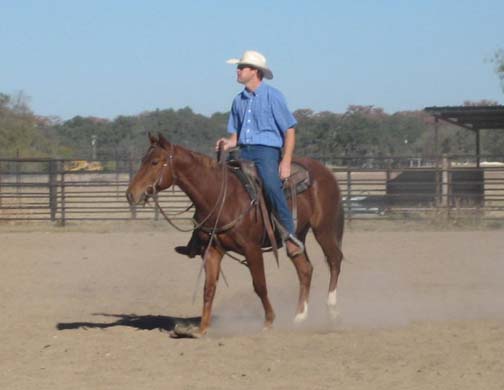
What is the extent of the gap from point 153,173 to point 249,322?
70.1 inches

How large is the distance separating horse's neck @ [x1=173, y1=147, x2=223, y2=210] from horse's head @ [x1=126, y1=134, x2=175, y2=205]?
0.10 meters

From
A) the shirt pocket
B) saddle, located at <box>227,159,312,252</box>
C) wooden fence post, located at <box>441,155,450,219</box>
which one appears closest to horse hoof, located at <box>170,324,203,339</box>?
saddle, located at <box>227,159,312,252</box>

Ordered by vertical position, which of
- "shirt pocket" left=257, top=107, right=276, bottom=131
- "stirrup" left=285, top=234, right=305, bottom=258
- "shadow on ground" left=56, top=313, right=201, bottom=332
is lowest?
"shadow on ground" left=56, top=313, right=201, bottom=332

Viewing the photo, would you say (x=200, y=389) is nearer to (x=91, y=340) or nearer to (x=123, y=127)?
(x=91, y=340)

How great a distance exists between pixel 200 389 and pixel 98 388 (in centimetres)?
61

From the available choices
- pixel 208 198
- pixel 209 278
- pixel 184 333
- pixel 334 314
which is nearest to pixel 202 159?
pixel 208 198

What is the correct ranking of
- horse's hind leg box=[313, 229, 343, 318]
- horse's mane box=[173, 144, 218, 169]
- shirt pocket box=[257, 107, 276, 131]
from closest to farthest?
horse's mane box=[173, 144, 218, 169] → shirt pocket box=[257, 107, 276, 131] → horse's hind leg box=[313, 229, 343, 318]

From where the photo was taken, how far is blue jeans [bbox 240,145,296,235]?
311 inches

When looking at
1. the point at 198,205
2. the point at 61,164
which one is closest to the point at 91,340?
the point at 198,205

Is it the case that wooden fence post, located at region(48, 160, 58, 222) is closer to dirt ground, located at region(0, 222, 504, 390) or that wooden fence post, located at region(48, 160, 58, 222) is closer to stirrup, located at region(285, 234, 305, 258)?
dirt ground, located at region(0, 222, 504, 390)

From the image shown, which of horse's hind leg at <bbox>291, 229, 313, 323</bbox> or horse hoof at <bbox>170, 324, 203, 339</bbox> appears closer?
horse hoof at <bbox>170, 324, 203, 339</bbox>

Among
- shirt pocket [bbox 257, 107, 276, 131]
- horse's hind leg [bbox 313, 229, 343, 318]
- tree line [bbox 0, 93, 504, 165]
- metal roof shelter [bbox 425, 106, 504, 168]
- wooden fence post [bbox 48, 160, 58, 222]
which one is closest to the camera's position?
shirt pocket [bbox 257, 107, 276, 131]

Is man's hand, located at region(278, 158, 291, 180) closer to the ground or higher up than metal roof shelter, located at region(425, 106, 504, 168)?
closer to the ground

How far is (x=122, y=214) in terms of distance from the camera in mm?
21906
